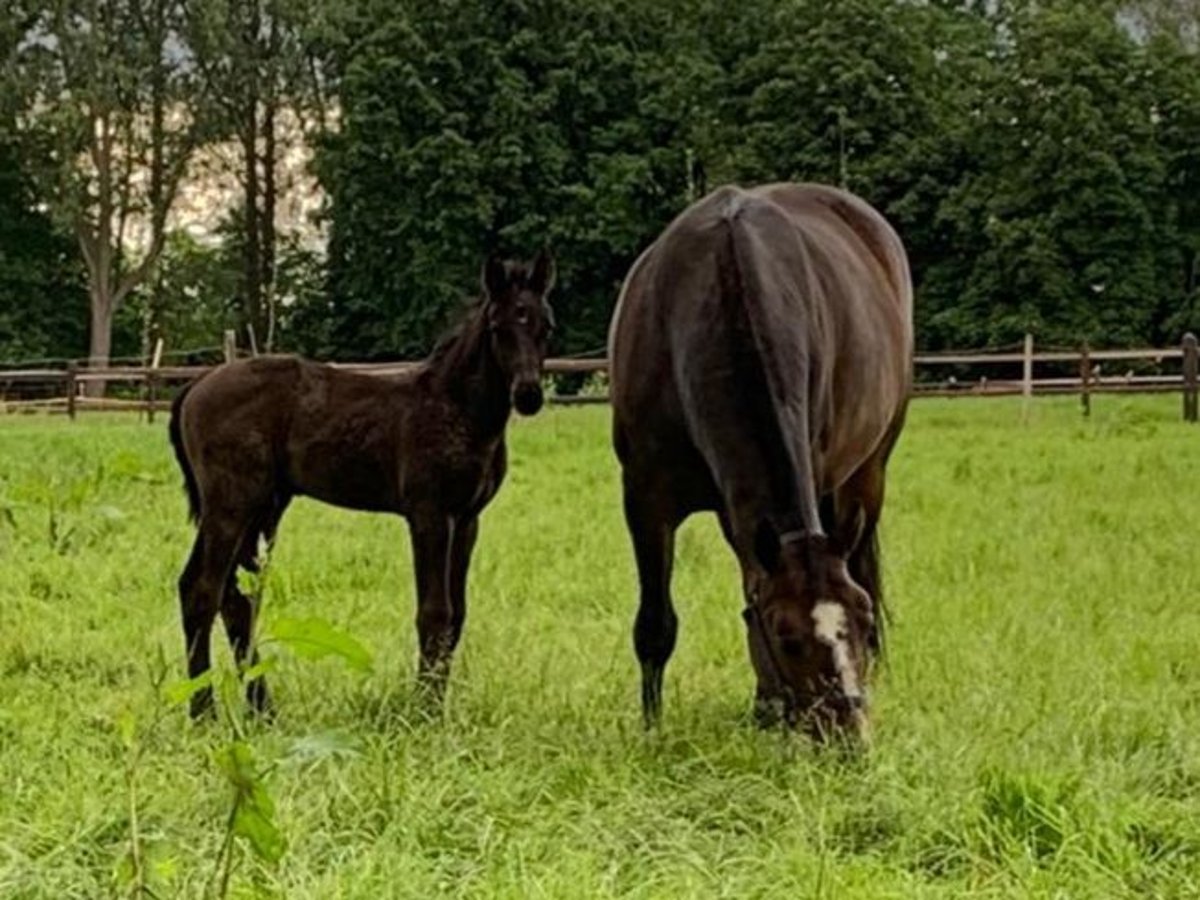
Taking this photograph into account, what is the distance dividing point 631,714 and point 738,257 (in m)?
1.36

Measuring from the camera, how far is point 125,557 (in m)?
7.27

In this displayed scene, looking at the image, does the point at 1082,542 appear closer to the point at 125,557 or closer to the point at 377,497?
the point at 377,497

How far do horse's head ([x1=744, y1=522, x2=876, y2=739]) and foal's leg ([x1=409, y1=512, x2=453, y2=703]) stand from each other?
150cm

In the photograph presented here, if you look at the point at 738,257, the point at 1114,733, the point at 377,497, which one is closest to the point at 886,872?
the point at 1114,733

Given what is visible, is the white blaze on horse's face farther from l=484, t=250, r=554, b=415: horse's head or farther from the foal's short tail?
the foal's short tail

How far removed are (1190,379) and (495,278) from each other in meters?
16.0

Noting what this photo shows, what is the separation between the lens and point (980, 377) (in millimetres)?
28156

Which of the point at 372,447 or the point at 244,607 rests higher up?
the point at 372,447

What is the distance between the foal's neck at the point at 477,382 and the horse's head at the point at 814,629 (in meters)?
1.61

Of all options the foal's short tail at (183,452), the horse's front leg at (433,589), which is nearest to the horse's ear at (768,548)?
the horse's front leg at (433,589)

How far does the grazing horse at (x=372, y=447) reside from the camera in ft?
15.0

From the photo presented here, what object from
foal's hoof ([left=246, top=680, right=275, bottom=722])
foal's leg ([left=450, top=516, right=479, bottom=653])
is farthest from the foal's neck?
foal's hoof ([left=246, top=680, right=275, bottom=722])

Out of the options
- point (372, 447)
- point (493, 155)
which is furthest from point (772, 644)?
point (493, 155)

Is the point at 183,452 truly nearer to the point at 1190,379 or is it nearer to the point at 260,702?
the point at 260,702
